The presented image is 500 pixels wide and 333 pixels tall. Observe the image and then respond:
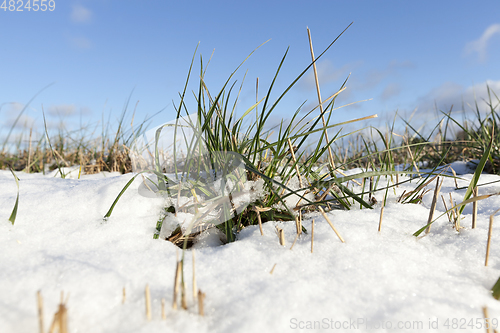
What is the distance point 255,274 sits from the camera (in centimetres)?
76

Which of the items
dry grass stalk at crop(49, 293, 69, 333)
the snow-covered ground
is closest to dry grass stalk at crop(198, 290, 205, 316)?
the snow-covered ground

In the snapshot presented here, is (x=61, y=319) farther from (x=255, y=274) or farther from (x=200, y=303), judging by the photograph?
(x=255, y=274)

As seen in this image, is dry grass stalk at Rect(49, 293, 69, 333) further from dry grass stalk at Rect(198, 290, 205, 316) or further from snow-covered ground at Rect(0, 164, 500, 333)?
dry grass stalk at Rect(198, 290, 205, 316)

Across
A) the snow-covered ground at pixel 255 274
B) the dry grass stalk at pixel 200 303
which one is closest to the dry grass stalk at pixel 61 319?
the snow-covered ground at pixel 255 274

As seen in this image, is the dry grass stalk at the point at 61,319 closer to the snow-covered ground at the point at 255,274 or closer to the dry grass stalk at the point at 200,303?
the snow-covered ground at the point at 255,274

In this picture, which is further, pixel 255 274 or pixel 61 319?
pixel 255 274

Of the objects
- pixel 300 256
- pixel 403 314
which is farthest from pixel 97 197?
→ pixel 403 314

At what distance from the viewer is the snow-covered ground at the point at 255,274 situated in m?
0.61

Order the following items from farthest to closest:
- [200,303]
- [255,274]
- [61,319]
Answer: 1. [255,274]
2. [200,303]
3. [61,319]

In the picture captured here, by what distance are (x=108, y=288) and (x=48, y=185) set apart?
3.53 ft

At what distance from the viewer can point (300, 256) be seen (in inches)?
33.3

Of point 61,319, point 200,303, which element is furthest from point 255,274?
point 61,319

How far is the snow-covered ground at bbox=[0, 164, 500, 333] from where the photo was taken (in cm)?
61

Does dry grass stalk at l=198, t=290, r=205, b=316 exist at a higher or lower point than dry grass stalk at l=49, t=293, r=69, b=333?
lower
